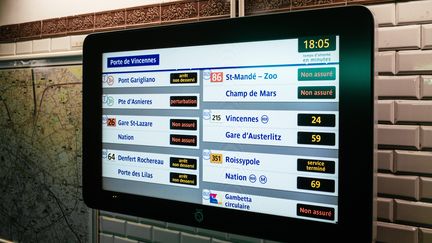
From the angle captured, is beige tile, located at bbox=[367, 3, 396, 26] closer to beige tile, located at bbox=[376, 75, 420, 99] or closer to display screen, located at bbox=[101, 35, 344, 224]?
beige tile, located at bbox=[376, 75, 420, 99]

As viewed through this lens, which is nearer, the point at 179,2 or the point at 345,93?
the point at 345,93

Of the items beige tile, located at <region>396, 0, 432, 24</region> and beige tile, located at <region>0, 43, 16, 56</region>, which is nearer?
beige tile, located at <region>396, 0, 432, 24</region>

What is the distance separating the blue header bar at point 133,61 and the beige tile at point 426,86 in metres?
1.04

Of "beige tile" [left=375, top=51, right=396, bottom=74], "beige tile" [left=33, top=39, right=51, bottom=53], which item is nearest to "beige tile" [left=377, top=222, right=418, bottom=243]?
"beige tile" [left=375, top=51, right=396, bottom=74]

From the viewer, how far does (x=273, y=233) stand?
1299 millimetres

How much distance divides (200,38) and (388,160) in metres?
0.93

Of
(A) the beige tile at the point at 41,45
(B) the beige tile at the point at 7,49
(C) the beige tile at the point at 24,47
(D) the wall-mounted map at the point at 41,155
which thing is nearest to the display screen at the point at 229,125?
(D) the wall-mounted map at the point at 41,155

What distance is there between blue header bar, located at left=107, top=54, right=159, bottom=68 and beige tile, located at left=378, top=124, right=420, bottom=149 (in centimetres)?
96

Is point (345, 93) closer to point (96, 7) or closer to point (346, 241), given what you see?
point (346, 241)

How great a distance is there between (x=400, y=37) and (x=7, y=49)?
2672 mm

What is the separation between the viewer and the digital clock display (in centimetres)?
120

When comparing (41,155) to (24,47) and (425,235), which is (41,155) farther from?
(425,235)

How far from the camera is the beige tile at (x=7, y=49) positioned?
3.10 metres

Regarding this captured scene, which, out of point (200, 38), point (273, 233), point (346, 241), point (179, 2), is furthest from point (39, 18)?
point (346, 241)
